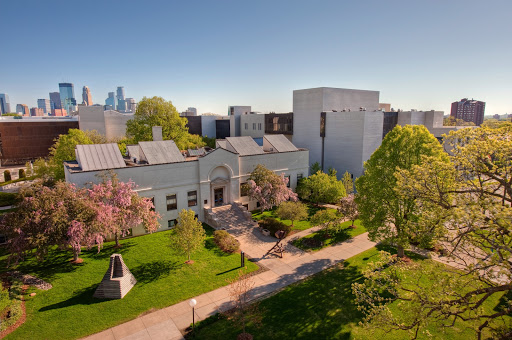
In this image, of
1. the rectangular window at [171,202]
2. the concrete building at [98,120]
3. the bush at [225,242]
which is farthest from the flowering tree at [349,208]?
the concrete building at [98,120]

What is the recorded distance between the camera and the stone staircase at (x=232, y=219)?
31250 millimetres

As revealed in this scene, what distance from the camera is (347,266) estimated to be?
78.5ft

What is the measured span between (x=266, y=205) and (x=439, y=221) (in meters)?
22.5

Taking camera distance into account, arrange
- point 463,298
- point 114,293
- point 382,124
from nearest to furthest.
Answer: point 463,298, point 114,293, point 382,124

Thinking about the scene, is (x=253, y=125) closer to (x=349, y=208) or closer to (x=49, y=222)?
(x=349, y=208)

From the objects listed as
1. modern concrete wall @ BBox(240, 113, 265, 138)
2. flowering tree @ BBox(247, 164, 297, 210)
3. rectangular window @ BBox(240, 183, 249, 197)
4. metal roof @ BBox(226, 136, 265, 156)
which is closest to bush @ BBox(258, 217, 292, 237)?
flowering tree @ BBox(247, 164, 297, 210)

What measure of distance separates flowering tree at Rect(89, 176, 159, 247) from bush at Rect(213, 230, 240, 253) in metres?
5.79

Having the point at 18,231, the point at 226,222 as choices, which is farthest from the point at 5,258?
the point at 226,222

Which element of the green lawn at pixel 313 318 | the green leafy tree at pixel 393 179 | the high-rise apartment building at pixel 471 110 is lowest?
the green lawn at pixel 313 318

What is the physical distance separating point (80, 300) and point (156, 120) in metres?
37.5

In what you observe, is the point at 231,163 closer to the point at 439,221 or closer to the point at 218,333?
the point at 218,333

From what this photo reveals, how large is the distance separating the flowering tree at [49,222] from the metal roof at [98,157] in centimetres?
551

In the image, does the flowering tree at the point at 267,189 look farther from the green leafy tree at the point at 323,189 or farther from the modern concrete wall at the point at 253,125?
the modern concrete wall at the point at 253,125

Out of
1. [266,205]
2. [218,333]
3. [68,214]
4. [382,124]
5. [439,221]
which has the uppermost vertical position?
[382,124]
